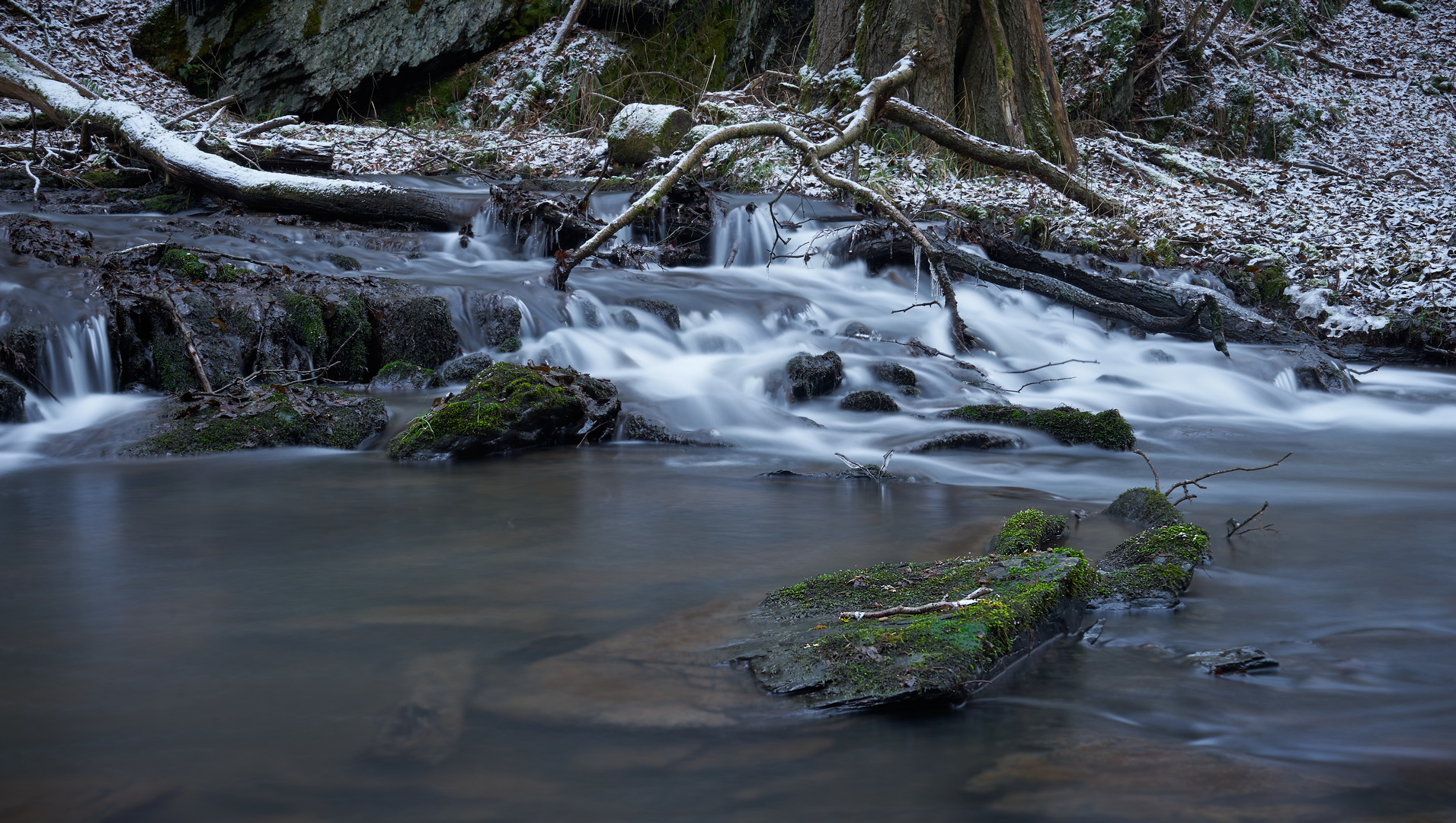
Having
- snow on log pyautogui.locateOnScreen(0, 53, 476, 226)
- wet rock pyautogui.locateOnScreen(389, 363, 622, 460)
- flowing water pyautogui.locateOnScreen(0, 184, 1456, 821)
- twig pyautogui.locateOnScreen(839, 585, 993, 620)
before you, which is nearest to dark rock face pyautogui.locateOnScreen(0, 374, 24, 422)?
flowing water pyautogui.locateOnScreen(0, 184, 1456, 821)

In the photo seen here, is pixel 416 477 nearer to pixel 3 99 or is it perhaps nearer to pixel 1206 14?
pixel 3 99

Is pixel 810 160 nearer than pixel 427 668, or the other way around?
pixel 427 668

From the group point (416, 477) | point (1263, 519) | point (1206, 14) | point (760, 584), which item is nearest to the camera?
point (760, 584)

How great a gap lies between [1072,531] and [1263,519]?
1.03 meters

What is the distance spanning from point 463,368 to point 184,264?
7.51 feet

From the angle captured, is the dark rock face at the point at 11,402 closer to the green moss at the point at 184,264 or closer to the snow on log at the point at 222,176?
the green moss at the point at 184,264

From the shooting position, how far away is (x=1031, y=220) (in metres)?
10.9

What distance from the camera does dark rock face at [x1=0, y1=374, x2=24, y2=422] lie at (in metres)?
5.74

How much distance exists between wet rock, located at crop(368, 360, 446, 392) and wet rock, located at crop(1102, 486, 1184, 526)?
4.49 m

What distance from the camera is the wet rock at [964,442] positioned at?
5.75m

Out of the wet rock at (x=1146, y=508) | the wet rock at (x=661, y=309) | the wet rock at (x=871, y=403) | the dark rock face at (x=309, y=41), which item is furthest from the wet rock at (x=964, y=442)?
the dark rock face at (x=309, y=41)

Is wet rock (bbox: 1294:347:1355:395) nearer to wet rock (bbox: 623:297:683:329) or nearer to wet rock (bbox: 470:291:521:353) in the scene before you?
wet rock (bbox: 623:297:683:329)

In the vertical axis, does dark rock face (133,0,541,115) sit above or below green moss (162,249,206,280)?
above

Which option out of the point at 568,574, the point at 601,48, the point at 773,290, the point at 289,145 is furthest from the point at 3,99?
the point at 568,574
